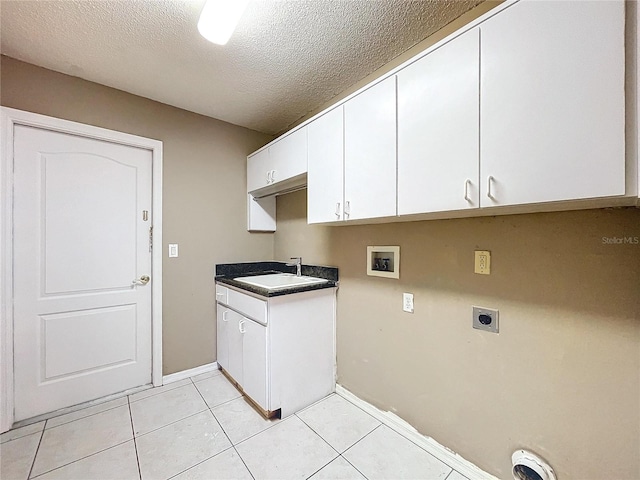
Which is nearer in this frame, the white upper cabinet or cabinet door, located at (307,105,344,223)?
cabinet door, located at (307,105,344,223)

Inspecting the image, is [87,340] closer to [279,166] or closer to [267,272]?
[267,272]

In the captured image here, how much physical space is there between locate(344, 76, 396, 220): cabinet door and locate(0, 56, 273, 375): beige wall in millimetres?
1500

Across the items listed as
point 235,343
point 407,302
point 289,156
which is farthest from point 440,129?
point 235,343

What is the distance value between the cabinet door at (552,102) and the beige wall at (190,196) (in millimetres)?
2274

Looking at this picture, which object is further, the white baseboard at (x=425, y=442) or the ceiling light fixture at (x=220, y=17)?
the white baseboard at (x=425, y=442)

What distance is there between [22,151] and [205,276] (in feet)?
5.00

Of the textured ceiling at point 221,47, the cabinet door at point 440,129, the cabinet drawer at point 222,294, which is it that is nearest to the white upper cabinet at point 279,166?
the textured ceiling at point 221,47

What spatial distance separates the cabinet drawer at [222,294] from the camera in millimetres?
2371

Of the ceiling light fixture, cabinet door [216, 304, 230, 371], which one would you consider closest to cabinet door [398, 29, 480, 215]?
the ceiling light fixture

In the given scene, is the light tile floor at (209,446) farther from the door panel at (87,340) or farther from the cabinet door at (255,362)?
the door panel at (87,340)

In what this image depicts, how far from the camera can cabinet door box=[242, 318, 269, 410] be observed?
182cm

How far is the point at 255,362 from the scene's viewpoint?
192cm

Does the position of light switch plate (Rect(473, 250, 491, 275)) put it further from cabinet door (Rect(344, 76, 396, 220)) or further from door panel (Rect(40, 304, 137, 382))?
door panel (Rect(40, 304, 137, 382))

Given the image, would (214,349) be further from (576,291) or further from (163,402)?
(576,291)
